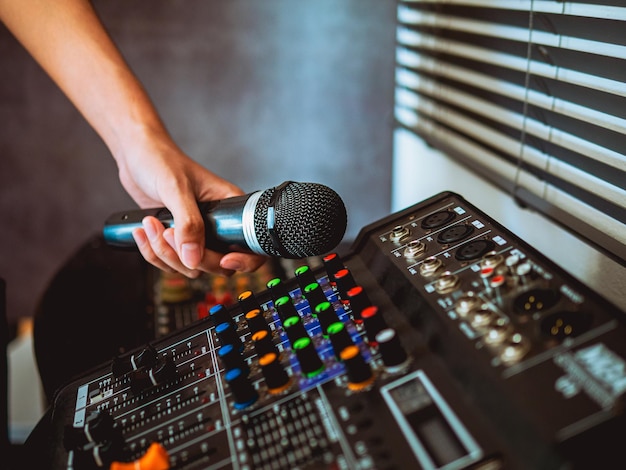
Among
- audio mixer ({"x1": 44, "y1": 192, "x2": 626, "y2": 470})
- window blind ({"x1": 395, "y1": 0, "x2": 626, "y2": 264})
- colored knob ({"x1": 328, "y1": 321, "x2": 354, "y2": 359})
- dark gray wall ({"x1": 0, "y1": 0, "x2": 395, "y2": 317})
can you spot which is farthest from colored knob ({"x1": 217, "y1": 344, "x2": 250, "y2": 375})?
dark gray wall ({"x1": 0, "y1": 0, "x2": 395, "y2": 317})

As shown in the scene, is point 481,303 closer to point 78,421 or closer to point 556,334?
point 556,334

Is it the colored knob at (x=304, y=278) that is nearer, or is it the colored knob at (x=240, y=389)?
the colored knob at (x=240, y=389)

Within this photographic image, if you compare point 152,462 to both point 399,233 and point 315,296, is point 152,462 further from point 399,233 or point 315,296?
point 399,233

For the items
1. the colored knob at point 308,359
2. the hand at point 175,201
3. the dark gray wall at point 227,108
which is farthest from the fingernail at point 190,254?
the dark gray wall at point 227,108

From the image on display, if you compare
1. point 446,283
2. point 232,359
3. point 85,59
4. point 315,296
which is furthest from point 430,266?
point 85,59

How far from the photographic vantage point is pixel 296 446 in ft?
1.82

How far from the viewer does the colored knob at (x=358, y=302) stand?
684 millimetres

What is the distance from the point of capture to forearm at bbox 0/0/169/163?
3.60ft

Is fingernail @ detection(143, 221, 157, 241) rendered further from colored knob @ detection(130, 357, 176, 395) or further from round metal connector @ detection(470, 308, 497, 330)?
round metal connector @ detection(470, 308, 497, 330)

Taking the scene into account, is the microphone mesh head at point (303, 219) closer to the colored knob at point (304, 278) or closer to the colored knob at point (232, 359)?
the colored knob at point (304, 278)

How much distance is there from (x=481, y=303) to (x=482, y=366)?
9 cm

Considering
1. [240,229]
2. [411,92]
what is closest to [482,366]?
[240,229]

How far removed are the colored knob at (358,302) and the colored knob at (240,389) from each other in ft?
0.47

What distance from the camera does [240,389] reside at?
627 millimetres
